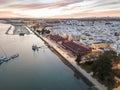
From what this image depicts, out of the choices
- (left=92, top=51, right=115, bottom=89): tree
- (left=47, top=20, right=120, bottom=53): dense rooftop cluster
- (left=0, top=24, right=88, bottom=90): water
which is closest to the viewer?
(left=92, top=51, right=115, bottom=89): tree

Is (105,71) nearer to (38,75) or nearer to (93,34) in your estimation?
(38,75)

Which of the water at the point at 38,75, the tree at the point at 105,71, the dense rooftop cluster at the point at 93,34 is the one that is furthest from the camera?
the dense rooftop cluster at the point at 93,34

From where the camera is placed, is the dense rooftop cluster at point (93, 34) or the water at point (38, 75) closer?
Result: the water at point (38, 75)

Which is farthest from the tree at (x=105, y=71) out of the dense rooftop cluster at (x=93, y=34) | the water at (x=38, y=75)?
the dense rooftop cluster at (x=93, y=34)

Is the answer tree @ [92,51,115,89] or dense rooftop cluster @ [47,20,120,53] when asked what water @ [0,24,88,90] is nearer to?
tree @ [92,51,115,89]

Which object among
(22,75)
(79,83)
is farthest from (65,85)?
(22,75)

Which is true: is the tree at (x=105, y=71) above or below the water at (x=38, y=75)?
above

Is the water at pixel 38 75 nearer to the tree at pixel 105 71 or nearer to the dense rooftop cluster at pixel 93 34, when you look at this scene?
the tree at pixel 105 71

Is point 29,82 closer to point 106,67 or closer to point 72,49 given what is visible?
point 106,67

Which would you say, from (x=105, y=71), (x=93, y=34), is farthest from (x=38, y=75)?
(x=93, y=34)

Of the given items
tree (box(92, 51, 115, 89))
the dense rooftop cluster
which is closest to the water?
tree (box(92, 51, 115, 89))

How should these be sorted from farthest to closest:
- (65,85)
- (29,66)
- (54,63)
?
(54,63), (29,66), (65,85)
